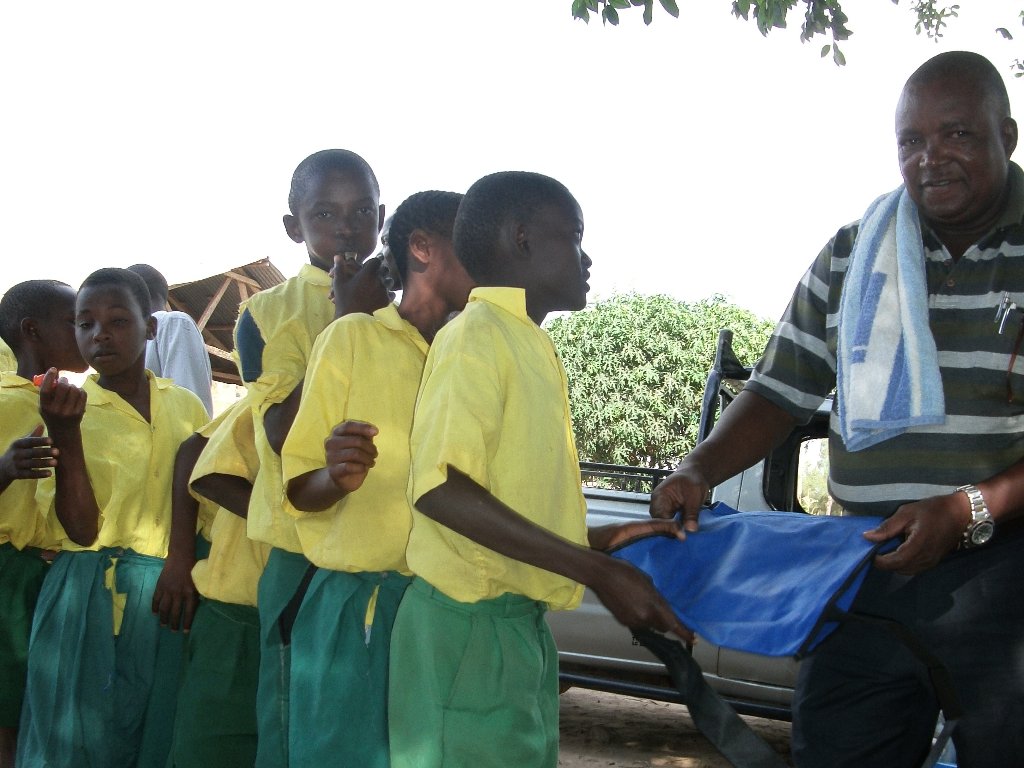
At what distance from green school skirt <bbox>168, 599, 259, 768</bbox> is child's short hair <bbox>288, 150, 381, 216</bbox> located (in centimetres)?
126

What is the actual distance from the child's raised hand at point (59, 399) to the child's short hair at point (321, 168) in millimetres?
857

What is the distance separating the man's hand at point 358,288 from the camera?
2713mm

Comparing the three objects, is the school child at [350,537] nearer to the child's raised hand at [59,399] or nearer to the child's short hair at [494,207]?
the child's short hair at [494,207]

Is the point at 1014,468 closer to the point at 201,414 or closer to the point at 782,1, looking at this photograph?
the point at 201,414

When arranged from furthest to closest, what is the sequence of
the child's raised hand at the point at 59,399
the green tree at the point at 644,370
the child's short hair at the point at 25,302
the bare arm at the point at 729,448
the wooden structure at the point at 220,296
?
the green tree at the point at 644,370 → the wooden structure at the point at 220,296 → the child's short hair at the point at 25,302 → the child's raised hand at the point at 59,399 → the bare arm at the point at 729,448

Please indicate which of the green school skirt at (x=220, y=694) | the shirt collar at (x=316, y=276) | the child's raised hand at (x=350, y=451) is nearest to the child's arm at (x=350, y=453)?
the child's raised hand at (x=350, y=451)

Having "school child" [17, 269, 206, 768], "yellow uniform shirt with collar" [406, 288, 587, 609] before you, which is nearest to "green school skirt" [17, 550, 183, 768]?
"school child" [17, 269, 206, 768]

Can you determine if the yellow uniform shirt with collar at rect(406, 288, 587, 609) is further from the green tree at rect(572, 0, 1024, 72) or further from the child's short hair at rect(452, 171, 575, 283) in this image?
the green tree at rect(572, 0, 1024, 72)

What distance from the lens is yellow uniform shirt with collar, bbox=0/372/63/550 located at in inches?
144

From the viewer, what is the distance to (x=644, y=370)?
1535 cm

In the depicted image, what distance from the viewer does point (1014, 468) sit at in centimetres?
203

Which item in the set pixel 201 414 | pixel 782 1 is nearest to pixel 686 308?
pixel 782 1

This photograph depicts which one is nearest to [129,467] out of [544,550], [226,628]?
[226,628]

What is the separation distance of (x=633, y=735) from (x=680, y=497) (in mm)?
4404
